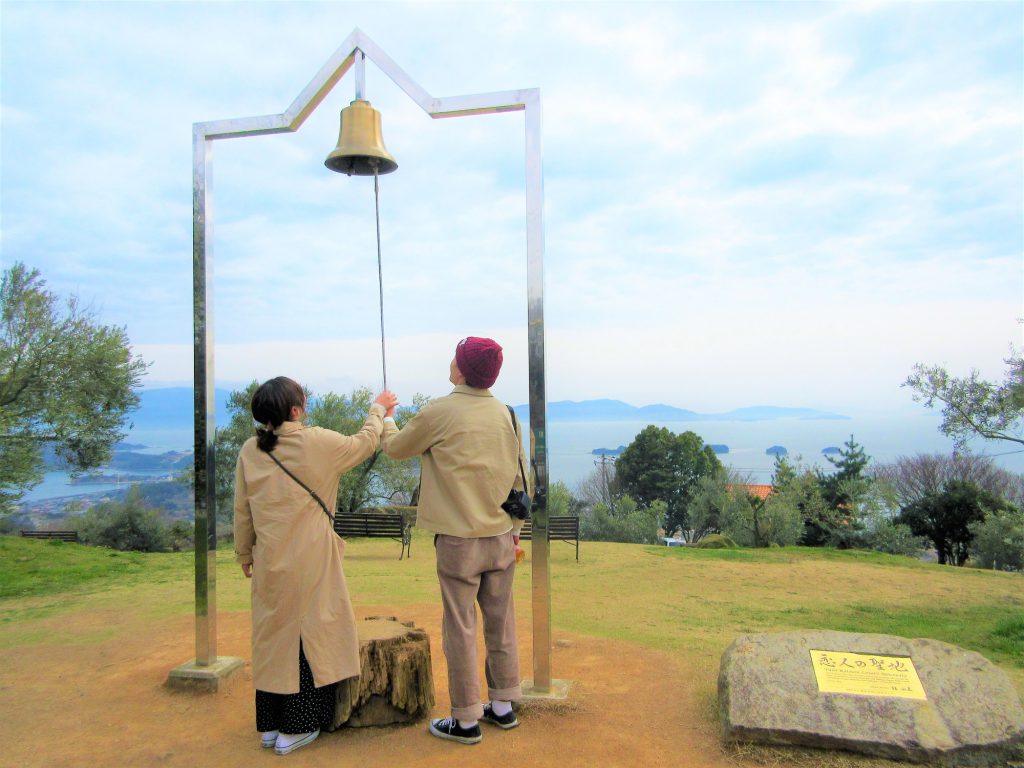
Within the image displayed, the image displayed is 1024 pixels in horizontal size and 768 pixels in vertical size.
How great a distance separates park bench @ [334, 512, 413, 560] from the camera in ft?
36.4

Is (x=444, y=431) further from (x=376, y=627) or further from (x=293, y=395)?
(x=376, y=627)

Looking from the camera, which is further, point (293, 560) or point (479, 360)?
point (479, 360)

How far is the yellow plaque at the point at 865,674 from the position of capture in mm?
3561

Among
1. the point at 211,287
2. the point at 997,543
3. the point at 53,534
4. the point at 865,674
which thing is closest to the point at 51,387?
the point at 53,534

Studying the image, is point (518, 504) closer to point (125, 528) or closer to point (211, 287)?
point (211, 287)

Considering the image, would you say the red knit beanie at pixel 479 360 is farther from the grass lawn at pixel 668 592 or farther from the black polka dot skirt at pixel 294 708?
the grass lawn at pixel 668 592

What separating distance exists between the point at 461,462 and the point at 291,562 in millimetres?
895

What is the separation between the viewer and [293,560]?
3.42 meters

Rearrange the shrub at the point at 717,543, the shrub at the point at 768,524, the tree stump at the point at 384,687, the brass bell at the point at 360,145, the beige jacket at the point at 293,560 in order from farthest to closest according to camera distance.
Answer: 1. the shrub at the point at 768,524
2. the shrub at the point at 717,543
3. the brass bell at the point at 360,145
4. the tree stump at the point at 384,687
5. the beige jacket at the point at 293,560

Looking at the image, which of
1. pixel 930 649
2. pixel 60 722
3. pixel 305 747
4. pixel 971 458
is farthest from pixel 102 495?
pixel 971 458

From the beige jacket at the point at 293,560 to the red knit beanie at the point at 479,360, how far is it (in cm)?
64

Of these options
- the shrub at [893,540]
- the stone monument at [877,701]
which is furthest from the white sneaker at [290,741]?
the shrub at [893,540]

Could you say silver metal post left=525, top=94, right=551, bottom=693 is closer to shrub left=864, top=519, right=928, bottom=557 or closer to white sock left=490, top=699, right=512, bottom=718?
white sock left=490, top=699, right=512, bottom=718

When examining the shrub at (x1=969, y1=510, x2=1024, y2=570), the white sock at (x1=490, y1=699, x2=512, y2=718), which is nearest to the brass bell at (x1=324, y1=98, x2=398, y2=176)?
the white sock at (x1=490, y1=699, x2=512, y2=718)
